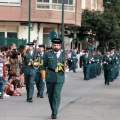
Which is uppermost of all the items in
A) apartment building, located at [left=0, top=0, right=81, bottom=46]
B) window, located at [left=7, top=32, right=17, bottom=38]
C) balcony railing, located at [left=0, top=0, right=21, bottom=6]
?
balcony railing, located at [left=0, top=0, right=21, bottom=6]

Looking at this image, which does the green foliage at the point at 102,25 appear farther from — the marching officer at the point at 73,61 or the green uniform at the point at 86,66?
the green uniform at the point at 86,66

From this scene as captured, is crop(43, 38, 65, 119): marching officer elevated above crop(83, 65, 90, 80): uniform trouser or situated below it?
above

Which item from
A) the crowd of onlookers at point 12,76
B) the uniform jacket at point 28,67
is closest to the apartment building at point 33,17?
the crowd of onlookers at point 12,76

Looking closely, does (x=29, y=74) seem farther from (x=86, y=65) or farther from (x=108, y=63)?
(x=86, y=65)

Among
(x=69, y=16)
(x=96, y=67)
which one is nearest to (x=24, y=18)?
(x=69, y=16)

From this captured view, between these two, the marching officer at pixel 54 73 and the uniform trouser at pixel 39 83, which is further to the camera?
the uniform trouser at pixel 39 83

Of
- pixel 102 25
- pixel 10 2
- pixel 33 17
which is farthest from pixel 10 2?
pixel 102 25

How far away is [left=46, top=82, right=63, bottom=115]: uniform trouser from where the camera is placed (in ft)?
45.4

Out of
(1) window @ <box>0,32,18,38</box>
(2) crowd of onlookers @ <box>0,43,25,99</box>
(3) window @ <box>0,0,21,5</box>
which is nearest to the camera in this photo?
(2) crowd of onlookers @ <box>0,43,25,99</box>

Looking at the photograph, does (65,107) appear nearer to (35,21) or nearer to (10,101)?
(10,101)

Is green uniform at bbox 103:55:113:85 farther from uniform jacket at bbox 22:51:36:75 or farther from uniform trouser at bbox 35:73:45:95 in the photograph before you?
uniform jacket at bbox 22:51:36:75

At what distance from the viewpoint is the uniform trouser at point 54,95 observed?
13844 millimetres

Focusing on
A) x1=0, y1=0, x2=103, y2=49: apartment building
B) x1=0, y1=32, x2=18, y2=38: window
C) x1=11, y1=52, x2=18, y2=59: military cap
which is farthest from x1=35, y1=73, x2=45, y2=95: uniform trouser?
x1=0, y1=32, x2=18, y2=38: window

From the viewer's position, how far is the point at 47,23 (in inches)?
1983
